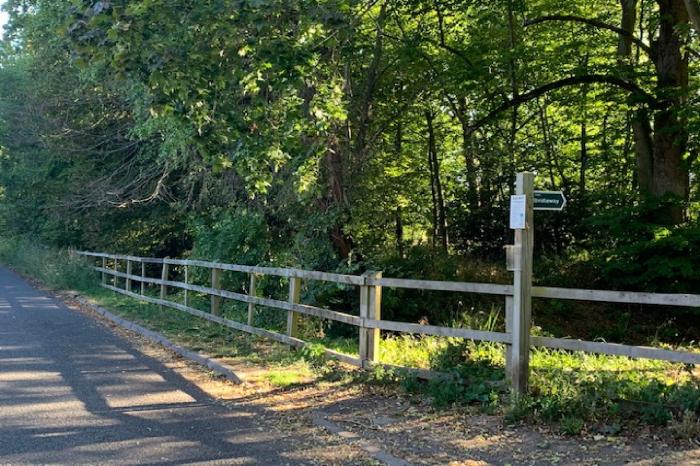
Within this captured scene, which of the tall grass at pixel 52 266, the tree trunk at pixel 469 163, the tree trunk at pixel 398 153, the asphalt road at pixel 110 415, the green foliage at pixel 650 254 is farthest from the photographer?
the tall grass at pixel 52 266

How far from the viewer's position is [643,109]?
48.3ft

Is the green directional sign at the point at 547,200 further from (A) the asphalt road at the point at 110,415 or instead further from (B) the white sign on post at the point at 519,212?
(A) the asphalt road at the point at 110,415

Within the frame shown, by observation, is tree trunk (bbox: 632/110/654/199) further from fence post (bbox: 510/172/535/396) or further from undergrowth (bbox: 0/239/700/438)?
fence post (bbox: 510/172/535/396)

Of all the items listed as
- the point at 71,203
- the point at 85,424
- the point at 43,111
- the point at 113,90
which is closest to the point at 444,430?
the point at 85,424

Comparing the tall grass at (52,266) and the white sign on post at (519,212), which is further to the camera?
the tall grass at (52,266)

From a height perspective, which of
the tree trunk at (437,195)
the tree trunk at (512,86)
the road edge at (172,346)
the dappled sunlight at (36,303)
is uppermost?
the tree trunk at (512,86)

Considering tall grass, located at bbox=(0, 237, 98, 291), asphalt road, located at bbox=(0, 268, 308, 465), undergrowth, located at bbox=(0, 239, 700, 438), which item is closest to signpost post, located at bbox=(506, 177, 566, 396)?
undergrowth, located at bbox=(0, 239, 700, 438)

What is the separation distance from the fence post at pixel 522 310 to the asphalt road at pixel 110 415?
221 centimetres

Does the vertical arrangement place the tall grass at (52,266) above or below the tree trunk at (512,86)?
below

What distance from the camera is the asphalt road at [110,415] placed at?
5.28 meters

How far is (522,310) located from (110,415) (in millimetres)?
4072

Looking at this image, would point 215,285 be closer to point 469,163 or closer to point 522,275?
point 522,275

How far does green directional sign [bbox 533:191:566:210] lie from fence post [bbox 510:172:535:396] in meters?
0.07

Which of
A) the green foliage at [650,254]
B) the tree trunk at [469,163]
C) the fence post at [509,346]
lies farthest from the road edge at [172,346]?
the tree trunk at [469,163]
